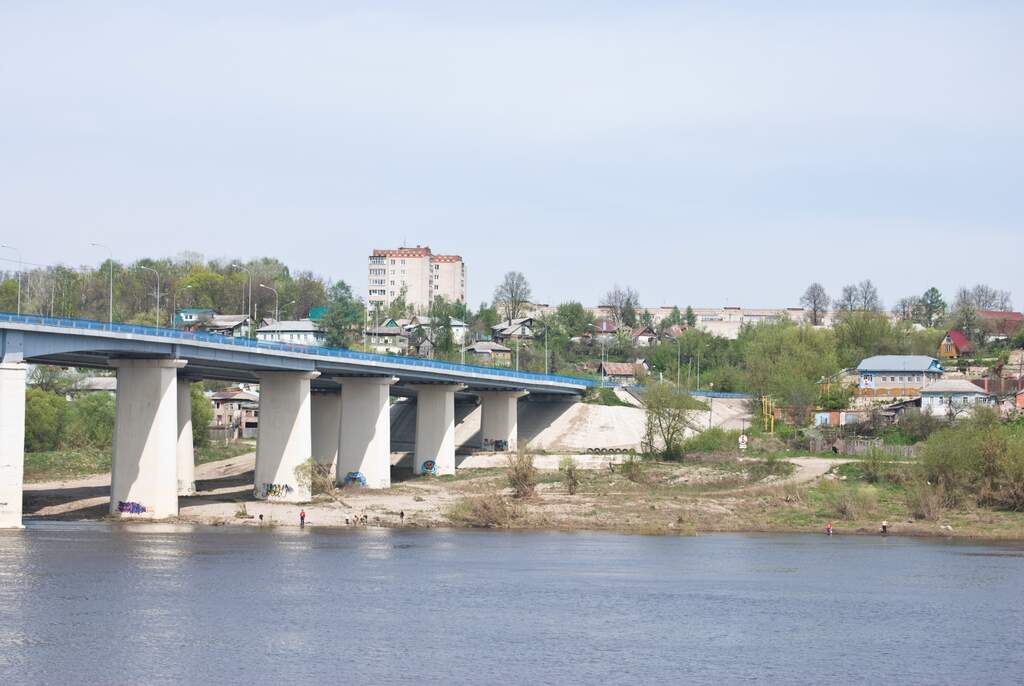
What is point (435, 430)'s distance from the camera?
385 ft

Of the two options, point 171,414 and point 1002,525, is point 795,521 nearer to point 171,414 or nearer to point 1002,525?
point 1002,525

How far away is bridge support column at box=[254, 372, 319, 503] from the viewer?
9462cm

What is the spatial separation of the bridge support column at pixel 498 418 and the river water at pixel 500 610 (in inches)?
2126

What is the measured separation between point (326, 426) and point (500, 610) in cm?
6862

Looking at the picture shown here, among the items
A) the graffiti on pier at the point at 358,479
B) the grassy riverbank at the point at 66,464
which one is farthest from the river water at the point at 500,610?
the grassy riverbank at the point at 66,464

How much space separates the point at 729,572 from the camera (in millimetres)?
64750

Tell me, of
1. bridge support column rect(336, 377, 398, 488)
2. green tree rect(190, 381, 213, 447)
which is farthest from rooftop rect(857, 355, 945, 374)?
green tree rect(190, 381, 213, 447)

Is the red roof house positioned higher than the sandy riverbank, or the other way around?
the red roof house

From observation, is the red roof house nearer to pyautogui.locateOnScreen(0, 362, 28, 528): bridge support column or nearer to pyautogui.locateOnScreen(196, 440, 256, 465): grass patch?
pyautogui.locateOnScreen(196, 440, 256, 465): grass patch

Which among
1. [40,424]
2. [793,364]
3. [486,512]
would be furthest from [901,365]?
[40,424]

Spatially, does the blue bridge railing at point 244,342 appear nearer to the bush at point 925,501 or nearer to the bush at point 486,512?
the bush at point 486,512

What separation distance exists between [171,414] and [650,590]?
36246 millimetres

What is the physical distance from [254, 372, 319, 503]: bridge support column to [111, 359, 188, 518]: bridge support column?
44.4 ft

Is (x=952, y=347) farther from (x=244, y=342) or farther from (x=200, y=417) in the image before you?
(x=244, y=342)
